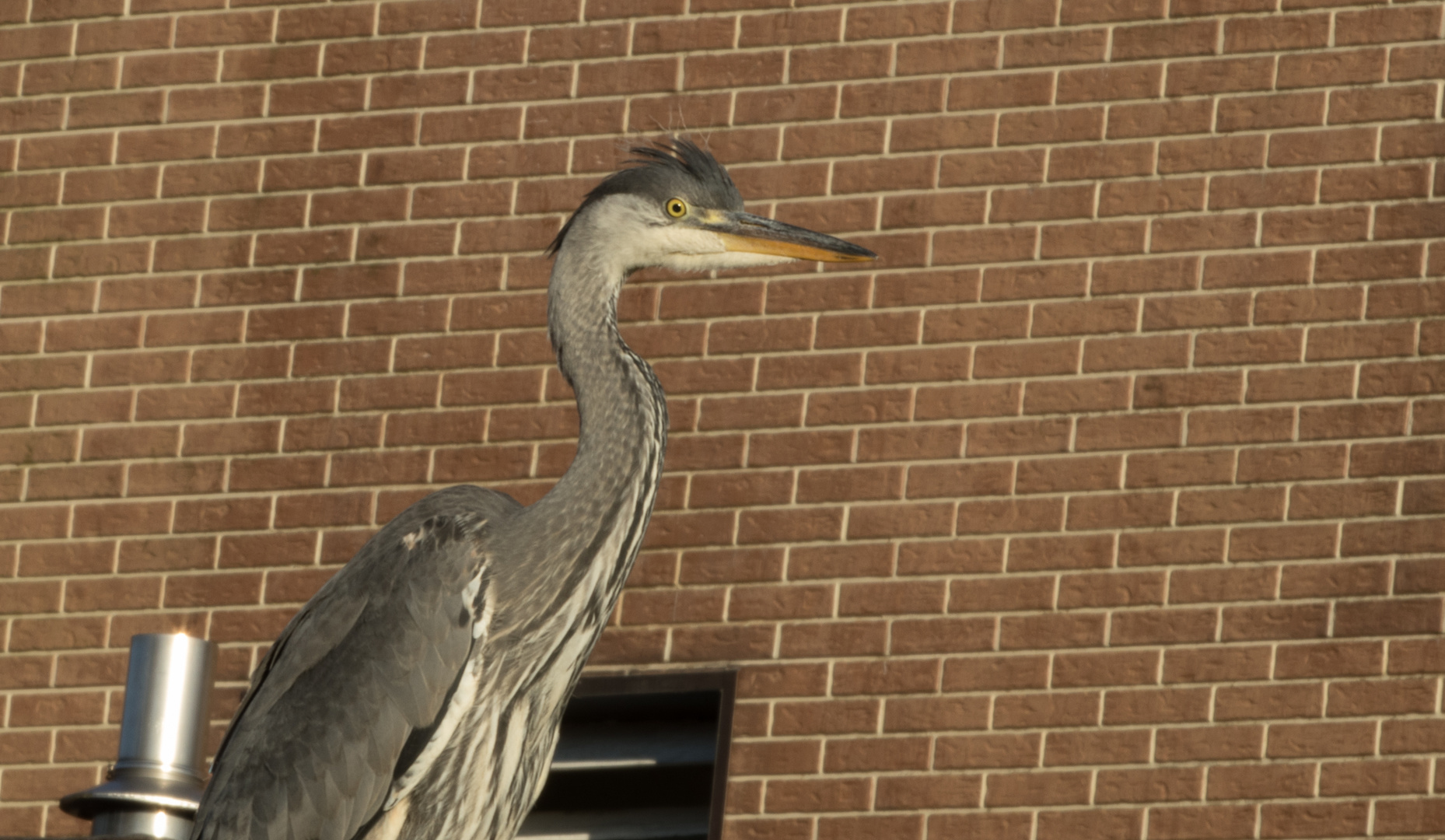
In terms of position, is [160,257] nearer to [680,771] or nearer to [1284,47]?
[680,771]

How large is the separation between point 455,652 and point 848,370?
2.68 meters

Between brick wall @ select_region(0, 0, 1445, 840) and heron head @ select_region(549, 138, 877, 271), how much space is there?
160 centimetres

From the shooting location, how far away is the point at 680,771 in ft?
26.0

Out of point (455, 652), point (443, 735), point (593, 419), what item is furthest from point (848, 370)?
point (443, 735)

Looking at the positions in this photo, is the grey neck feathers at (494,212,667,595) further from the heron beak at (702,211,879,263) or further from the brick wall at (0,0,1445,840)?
the brick wall at (0,0,1445,840)

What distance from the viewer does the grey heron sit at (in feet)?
17.9

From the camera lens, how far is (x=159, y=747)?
21.1 ft

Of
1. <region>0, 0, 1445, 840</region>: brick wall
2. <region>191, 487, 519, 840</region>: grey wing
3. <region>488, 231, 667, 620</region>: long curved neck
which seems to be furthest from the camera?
<region>0, 0, 1445, 840</region>: brick wall

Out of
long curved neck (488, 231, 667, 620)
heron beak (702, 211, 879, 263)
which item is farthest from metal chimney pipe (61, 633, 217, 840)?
heron beak (702, 211, 879, 263)

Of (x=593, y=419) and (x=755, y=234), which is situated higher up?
(x=755, y=234)

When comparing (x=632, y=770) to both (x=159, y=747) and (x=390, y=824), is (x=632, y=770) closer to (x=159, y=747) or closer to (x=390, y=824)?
(x=159, y=747)

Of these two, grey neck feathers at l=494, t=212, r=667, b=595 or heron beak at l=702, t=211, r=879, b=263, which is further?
heron beak at l=702, t=211, r=879, b=263

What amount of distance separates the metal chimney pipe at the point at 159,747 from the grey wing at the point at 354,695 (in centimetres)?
74

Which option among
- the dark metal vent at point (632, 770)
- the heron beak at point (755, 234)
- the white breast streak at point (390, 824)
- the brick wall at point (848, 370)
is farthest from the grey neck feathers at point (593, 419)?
the dark metal vent at point (632, 770)
